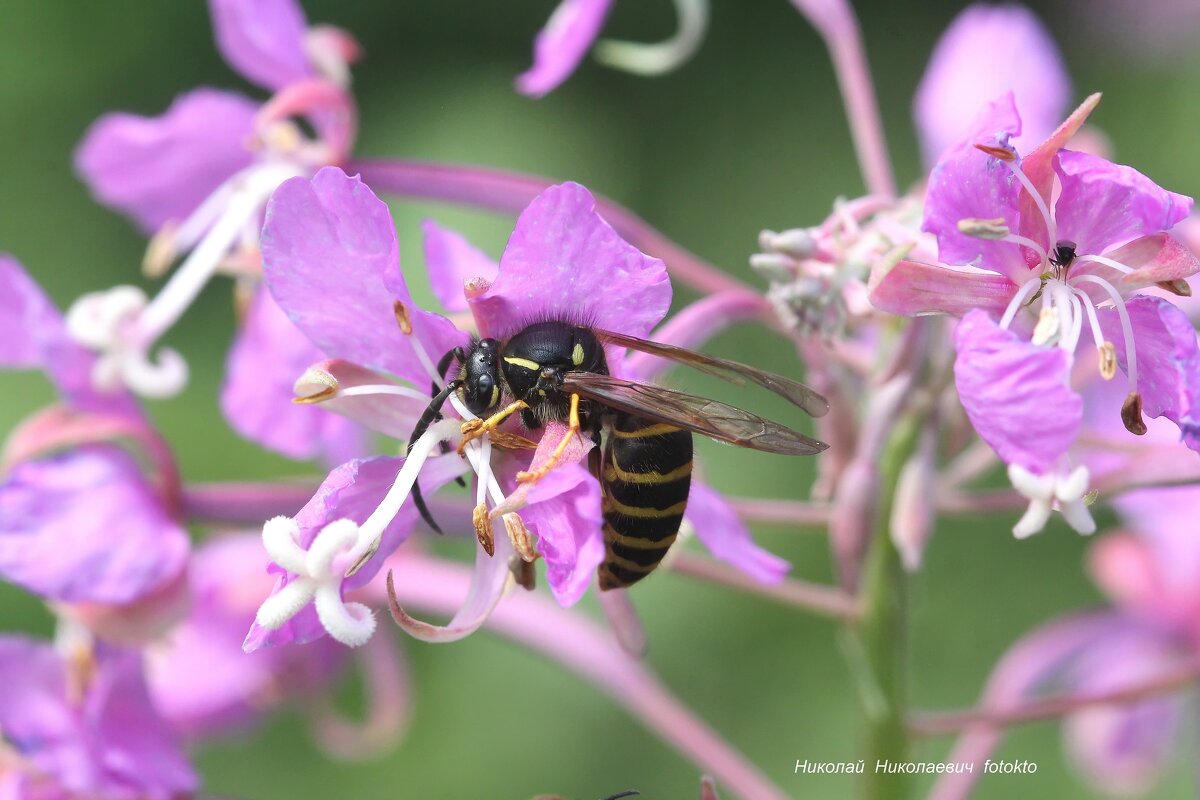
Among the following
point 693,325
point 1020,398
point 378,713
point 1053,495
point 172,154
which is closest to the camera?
point 1020,398

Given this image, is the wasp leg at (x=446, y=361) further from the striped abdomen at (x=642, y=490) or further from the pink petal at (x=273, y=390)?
the pink petal at (x=273, y=390)

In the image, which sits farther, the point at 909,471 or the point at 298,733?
the point at 298,733

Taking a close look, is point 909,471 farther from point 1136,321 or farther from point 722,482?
point 722,482

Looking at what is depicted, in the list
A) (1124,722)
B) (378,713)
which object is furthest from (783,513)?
(1124,722)

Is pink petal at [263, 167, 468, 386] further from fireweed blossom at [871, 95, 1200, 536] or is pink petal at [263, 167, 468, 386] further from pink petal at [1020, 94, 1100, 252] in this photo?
pink petal at [1020, 94, 1100, 252]

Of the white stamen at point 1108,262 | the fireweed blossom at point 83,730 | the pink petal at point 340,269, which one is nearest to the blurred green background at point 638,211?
the fireweed blossom at point 83,730

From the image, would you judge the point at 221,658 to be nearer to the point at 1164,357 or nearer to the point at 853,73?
the point at 853,73

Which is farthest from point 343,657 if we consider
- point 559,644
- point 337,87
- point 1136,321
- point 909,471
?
point 1136,321
